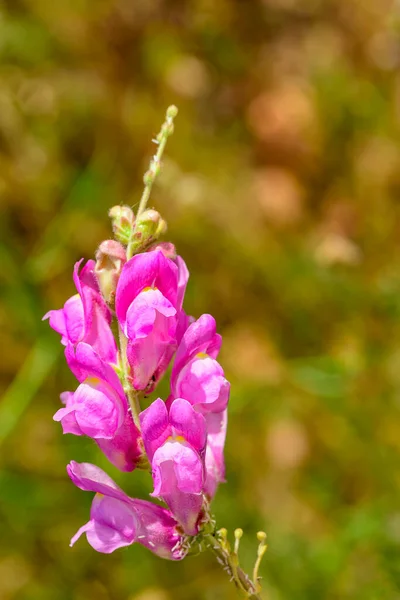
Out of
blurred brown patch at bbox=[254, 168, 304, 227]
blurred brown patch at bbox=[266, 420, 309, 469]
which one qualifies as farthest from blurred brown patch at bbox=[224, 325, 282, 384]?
blurred brown patch at bbox=[254, 168, 304, 227]

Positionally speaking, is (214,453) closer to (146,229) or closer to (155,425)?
(155,425)

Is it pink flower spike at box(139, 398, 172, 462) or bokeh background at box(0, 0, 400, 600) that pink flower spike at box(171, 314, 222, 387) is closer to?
pink flower spike at box(139, 398, 172, 462)

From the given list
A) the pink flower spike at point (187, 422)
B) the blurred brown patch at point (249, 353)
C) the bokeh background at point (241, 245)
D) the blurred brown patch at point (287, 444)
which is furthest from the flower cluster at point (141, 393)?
the blurred brown patch at point (249, 353)

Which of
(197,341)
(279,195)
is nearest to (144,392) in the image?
(197,341)

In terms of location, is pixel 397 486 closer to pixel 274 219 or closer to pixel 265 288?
pixel 265 288

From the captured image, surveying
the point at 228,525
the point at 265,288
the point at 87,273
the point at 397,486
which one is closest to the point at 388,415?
the point at 397,486

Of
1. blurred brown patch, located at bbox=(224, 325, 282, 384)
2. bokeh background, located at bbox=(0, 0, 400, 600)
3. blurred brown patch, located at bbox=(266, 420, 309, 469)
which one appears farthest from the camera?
blurred brown patch, located at bbox=(224, 325, 282, 384)
